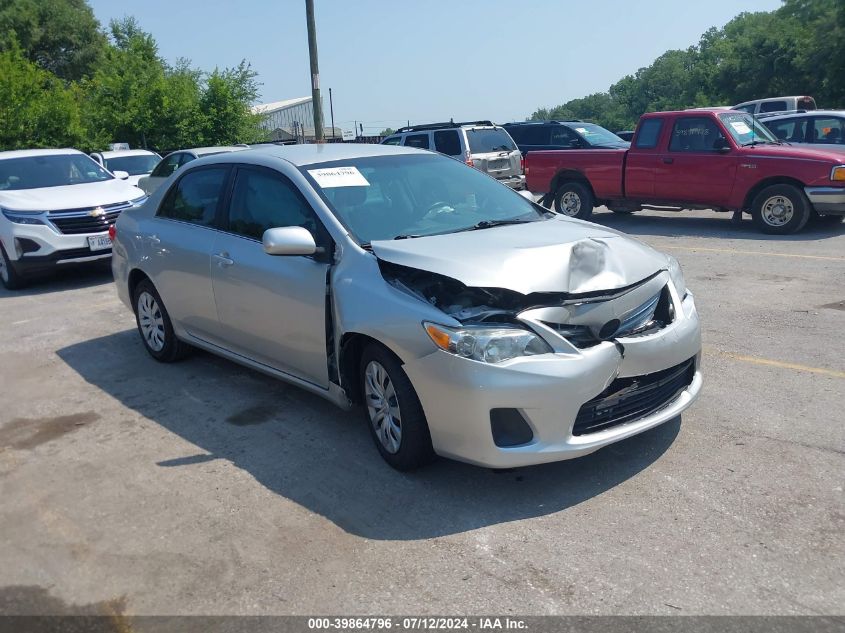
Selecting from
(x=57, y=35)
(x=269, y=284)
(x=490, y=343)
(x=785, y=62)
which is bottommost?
(x=490, y=343)

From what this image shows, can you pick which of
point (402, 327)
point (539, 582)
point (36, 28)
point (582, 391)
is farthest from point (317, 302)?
point (36, 28)

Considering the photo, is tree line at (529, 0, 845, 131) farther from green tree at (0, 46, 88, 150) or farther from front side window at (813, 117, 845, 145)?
green tree at (0, 46, 88, 150)

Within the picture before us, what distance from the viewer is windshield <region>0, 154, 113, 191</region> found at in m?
10.8

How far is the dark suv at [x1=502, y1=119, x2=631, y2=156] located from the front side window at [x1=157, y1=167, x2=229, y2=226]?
9.80 meters

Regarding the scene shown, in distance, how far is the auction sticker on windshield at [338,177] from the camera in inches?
196

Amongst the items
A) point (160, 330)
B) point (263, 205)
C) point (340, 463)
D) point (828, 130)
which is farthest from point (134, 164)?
point (340, 463)

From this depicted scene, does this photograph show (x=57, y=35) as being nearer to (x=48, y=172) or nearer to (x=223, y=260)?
(x=48, y=172)

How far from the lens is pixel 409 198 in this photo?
16.8 ft

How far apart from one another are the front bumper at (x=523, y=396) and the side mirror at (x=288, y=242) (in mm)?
1033

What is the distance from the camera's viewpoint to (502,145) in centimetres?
1505

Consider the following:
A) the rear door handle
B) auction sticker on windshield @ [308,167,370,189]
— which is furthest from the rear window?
the rear door handle

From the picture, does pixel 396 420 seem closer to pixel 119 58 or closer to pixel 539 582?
pixel 539 582

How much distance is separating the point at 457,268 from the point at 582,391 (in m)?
0.91

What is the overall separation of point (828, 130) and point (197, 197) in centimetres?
1222
